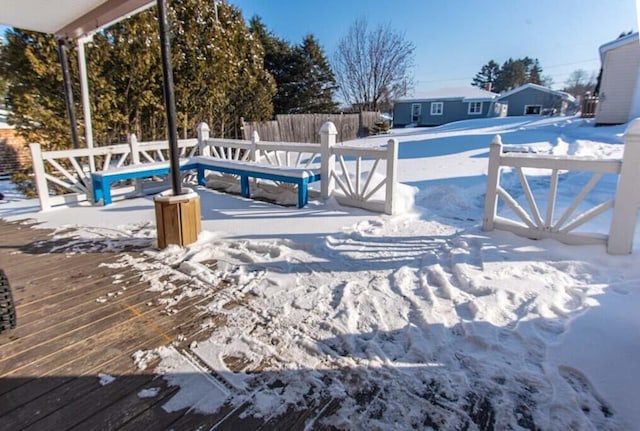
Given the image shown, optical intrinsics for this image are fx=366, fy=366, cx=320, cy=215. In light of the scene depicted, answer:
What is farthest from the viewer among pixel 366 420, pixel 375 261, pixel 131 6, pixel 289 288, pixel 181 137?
pixel 181 137

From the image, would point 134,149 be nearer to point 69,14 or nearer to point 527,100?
point 69,14

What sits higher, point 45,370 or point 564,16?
point 564,16

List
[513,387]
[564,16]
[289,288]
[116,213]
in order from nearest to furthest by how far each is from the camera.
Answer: [513,387]
[289,288]
[116,213]
[564,16]

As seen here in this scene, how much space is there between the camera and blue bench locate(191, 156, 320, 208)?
16.9 ft

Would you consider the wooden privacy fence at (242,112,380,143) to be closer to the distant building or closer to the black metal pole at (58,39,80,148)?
the black metal pole at (58,39,80,148)

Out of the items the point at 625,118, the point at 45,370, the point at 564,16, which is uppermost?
the point at 564,16

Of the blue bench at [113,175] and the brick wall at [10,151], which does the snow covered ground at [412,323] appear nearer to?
the blue bench at [113,175]

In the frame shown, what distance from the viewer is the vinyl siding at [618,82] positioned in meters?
13.1

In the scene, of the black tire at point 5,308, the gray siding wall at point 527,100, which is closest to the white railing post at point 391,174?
the black tire at point 5,308

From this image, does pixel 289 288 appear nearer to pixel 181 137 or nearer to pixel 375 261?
pixel 375 261

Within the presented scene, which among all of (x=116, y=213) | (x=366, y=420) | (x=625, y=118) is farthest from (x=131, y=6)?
(x=625, y=118)

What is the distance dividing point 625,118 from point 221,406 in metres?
16.9

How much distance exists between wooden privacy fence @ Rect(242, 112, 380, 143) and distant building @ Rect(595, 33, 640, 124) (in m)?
9.50

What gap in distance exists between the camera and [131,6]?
4758 millimetres
